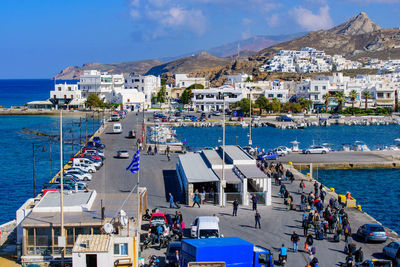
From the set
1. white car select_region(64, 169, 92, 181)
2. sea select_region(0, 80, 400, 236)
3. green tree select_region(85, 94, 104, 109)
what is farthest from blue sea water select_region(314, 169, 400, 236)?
green tree select_region(85, 94, 104, 109)

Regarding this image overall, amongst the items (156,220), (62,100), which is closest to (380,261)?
(156,220)

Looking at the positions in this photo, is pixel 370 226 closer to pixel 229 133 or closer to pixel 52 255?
pixel 52 255

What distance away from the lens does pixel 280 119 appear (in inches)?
3962

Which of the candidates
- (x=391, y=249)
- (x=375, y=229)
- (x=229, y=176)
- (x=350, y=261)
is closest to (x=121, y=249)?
(x=350, y=261)

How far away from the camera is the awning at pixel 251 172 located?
29531 mm

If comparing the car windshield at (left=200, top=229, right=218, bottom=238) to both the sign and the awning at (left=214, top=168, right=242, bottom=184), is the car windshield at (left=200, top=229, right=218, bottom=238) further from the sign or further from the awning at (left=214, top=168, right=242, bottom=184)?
the awning at (left=214, top=168, right=242, bottom=184)

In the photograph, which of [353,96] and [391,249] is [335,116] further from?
[391,249]

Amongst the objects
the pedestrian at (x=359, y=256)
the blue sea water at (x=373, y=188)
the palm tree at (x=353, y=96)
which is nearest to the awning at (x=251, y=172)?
the blue sea water at (x=373, y=188)

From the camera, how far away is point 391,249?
842 inches

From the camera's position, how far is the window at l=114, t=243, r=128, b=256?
19.4 meters

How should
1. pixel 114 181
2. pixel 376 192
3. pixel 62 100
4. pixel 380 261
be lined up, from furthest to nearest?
pixel 376 192 < pixel 114 181 < pixel 62 100 < pixel 380 261

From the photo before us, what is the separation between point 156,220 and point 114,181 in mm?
12216

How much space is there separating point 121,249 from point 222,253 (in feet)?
14.3

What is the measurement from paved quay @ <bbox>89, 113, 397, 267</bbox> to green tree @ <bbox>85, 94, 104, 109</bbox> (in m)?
70.5
